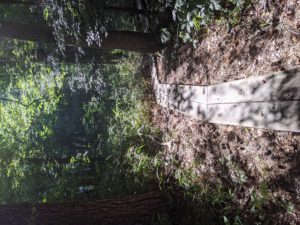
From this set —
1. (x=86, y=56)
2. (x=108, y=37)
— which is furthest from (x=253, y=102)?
(x=86, y=56)

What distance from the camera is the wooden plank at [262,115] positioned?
2521 mm

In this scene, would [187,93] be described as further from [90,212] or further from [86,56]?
[86,56]

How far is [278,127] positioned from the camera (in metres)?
2.68

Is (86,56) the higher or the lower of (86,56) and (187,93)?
the higher

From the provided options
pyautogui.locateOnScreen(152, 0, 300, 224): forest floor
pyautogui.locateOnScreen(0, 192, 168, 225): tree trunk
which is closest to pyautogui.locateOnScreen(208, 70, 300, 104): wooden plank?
pyautogui.locateOnScreen(152, 0, 300, 224): forest floor

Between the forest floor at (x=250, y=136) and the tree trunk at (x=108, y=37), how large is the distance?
26.7 inches

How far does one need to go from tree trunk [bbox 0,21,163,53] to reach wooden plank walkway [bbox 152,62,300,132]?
1.13m

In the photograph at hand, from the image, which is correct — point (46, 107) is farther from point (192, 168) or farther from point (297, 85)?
point (297, 85)

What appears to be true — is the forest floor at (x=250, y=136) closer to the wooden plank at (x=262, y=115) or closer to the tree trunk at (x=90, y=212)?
the wooden plank at (x=262, y=115)

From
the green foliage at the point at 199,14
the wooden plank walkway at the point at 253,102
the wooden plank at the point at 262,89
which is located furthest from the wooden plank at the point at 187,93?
the green foliage at the point at 199,14

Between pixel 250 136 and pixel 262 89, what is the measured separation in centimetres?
58

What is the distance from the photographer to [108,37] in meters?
4.71

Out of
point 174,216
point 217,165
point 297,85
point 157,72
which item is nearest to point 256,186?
point 217,165

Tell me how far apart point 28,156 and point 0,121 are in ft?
5.16
